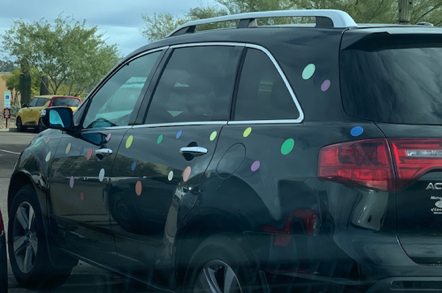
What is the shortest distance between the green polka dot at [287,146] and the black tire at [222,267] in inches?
18.2

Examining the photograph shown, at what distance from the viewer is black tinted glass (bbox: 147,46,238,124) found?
4297 millimetres

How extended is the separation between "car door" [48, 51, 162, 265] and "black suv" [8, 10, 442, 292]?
0.01 metres

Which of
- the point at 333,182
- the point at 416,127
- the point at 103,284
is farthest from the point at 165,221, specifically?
the point at 103,284

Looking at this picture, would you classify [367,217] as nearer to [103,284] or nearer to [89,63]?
[103,284]

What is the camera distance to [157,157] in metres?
4.48

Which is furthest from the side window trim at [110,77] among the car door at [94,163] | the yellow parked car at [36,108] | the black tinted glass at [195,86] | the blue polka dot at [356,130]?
the yellow parked car at [36,108]

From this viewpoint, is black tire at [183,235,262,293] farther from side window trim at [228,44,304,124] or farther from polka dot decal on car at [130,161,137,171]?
polka dot decal on car at [130,161,137,171]

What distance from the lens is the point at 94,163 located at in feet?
16.7

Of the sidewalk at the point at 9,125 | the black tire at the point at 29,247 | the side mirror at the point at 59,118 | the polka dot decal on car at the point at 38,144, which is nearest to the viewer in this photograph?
the side mirror at the point at 59,118

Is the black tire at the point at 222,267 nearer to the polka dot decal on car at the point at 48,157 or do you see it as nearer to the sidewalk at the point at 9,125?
the polka dot decal on car at the point at 48,157

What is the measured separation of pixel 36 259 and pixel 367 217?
123 inches

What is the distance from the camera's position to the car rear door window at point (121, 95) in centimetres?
501

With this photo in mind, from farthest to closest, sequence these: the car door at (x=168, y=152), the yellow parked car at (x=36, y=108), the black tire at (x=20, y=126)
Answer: the black tire at (x=20, y=126)
the yellow parked car at (x=36, y=108)
the car door at (x=168, y=152)

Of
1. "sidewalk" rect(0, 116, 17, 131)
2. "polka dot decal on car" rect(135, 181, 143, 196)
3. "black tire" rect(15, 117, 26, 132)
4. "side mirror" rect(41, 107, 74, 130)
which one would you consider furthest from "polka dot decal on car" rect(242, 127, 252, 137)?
"sidewalk" rect(0, 116, 17, 131)
